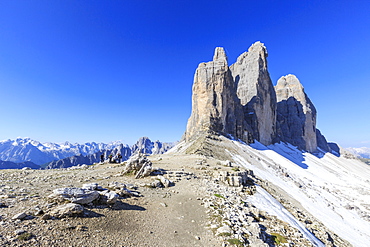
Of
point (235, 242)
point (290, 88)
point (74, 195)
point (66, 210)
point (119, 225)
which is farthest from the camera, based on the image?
point (290, 88)

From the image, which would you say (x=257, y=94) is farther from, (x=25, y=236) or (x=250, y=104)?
(x=25, y=236)

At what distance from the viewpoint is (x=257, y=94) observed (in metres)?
126

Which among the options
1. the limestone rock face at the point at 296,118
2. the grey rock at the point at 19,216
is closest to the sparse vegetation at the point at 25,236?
the grey rock at the point at 19,216

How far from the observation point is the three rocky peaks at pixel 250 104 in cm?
9150

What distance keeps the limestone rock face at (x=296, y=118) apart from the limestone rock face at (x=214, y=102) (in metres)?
82.2

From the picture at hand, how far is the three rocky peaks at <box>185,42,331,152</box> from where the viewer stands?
91.5 m

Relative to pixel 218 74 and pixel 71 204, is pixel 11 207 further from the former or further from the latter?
pixel 218 74

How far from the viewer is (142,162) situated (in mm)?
22781

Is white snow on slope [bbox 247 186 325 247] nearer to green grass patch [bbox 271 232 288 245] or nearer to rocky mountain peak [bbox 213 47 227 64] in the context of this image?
green grass patch [bbox 271 232 288 245]

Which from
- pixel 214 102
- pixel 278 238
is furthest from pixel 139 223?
pixel 214 102

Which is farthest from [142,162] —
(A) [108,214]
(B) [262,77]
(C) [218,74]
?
(B) [262,77]

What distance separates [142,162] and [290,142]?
561 ft

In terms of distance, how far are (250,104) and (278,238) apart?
125334mm

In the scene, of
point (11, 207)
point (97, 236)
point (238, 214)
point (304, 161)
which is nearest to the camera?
point (97, 236)
